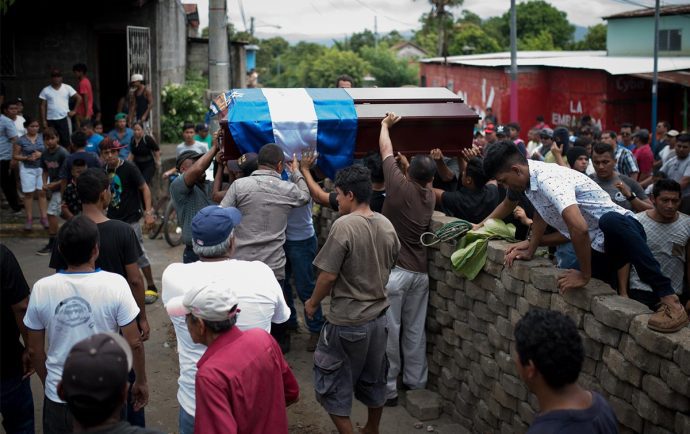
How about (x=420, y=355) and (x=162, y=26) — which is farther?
(x=162, y=26)

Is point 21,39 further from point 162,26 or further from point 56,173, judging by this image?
point 56,173

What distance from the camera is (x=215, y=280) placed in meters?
3.75

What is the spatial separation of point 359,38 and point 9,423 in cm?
8055

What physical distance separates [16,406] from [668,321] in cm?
379

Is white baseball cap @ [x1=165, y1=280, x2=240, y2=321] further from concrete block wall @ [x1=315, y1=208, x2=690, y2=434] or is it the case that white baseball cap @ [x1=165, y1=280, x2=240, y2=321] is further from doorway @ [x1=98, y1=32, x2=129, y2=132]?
doorway @ [x1=98, y1=32, x2=129, y2=132]

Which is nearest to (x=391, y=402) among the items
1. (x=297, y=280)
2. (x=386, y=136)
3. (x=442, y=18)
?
(x=297, y=280)

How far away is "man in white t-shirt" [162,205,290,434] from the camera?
12.5 feet

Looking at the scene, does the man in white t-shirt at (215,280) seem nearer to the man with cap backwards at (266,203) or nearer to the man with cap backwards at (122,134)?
the man with cap backwards at (266,203)

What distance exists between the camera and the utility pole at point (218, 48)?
12.7m

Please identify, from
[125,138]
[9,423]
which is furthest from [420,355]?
[125,138]

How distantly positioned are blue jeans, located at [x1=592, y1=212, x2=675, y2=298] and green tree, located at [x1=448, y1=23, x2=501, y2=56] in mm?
51271

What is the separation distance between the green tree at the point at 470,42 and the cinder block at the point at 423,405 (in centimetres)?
4987

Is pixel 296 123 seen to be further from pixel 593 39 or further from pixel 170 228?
pixel 593 39

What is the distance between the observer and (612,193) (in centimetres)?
699
